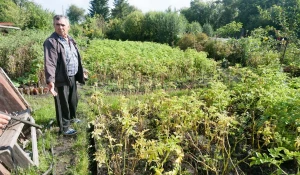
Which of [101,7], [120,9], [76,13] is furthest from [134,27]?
[76,13]

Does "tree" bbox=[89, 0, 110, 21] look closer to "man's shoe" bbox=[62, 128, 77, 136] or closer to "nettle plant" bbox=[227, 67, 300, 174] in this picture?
"man's shoe" bbox=[62, 128, 77, 136]

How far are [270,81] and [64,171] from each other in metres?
3.31

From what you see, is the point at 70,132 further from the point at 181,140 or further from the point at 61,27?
the point at 181,140

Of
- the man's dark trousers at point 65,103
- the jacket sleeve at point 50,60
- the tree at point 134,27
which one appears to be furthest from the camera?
the tree at point 134,27

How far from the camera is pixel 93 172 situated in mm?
3152

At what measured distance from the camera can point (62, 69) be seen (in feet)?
12.2

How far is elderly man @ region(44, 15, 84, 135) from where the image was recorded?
352 cm

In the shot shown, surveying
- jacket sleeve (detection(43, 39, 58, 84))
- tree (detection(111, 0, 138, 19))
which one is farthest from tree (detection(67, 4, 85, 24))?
jacket sleeve (detection(43, 39, 58, 84))

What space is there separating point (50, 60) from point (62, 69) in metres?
0.24

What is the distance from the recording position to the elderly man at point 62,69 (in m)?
3.52

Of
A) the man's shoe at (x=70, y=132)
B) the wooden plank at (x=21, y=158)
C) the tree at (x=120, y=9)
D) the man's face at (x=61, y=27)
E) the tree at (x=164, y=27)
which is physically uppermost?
the tree at (x=120, y=9)

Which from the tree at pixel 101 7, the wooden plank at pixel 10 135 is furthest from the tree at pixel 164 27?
the tree at pixel 101 7

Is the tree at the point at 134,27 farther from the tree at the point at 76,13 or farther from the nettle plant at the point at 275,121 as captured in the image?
the tree at the point at 76,13

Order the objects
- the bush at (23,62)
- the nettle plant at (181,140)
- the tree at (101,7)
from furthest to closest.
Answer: the tree at (101,7) < the bush at (23,62) < the nettle plant at (181,140)
